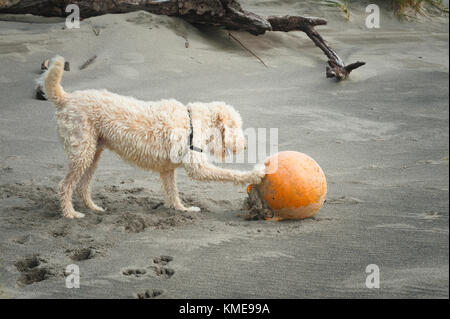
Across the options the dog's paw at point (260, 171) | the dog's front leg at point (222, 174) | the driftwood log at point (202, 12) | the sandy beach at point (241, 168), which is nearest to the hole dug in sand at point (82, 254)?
the sandy beach at point (241, 168)

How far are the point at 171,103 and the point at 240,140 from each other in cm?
83

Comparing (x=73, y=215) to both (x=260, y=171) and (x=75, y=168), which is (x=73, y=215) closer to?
(x=75, y=168)

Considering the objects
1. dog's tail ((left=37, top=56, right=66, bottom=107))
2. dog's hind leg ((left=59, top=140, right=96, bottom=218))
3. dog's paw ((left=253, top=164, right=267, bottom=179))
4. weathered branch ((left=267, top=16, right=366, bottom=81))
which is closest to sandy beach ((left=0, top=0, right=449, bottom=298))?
dog's hind leg ((left=59, top=140, right=96, bottom=218))

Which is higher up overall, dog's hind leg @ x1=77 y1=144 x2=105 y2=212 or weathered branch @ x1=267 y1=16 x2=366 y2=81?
weathered branch @ x1=267 y1=16 x2=366 y2=81

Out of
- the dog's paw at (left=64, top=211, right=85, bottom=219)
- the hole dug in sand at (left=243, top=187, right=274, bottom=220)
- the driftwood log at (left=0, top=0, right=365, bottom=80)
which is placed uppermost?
the driftwood log at (left=0, top=0, right=365, bottom=80)

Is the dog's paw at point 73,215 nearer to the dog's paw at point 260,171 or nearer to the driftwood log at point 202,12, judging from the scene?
the dog's paw at point 260,171

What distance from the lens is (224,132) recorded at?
516 cm

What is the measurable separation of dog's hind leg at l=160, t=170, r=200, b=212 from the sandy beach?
0.54 ft

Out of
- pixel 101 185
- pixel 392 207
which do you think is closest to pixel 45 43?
pixel 101 185

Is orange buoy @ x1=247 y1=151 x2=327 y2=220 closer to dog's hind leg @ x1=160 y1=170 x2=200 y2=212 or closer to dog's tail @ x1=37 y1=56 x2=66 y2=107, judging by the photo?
dog's hind leg @ x1=160 y1=170 x2=200 y2=212

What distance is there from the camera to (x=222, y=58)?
408 inches

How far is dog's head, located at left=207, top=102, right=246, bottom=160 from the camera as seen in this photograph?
516cm

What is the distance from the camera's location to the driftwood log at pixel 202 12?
33.0ft

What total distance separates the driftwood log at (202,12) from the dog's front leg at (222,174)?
563 cm
